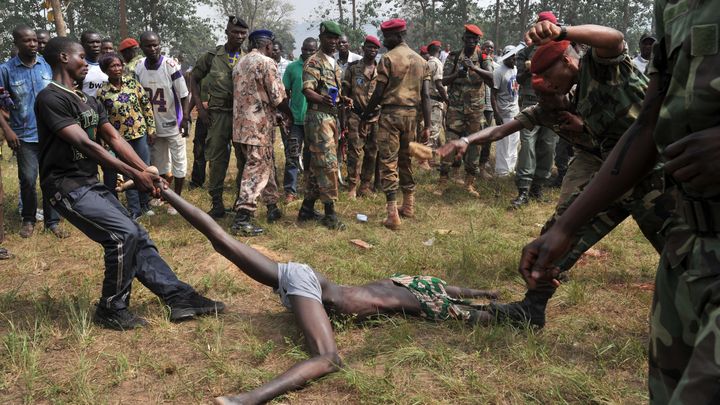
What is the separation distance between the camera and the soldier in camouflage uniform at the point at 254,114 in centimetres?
550

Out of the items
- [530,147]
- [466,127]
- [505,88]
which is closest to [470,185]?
[466,127]

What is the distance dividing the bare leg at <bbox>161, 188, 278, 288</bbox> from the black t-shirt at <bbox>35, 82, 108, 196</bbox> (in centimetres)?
74

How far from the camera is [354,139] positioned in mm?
7332

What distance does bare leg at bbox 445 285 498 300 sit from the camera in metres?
3.74

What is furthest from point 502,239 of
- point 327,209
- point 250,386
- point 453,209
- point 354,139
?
point 250,386

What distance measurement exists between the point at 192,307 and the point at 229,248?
79cm

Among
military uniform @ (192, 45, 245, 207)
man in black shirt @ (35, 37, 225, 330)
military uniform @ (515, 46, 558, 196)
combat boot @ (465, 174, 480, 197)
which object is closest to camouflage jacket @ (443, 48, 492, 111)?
military uniform @ (515, 46, 558, 196)

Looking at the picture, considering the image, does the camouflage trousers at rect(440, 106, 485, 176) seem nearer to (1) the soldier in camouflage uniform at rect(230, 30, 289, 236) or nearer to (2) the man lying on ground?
(1) the soldier in camouflage uniform at rect(230, 30, 289, 236)

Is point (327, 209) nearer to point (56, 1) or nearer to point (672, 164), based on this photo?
point (672, 164)

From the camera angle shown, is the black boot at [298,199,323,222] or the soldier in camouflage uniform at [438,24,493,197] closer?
the black boot at [298,199,323,222]

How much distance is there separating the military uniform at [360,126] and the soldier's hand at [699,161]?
19.4ft

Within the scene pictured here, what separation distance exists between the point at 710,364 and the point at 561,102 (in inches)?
95.3

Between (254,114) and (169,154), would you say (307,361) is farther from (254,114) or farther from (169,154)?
(169,154)

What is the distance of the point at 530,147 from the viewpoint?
6664 millimetres
